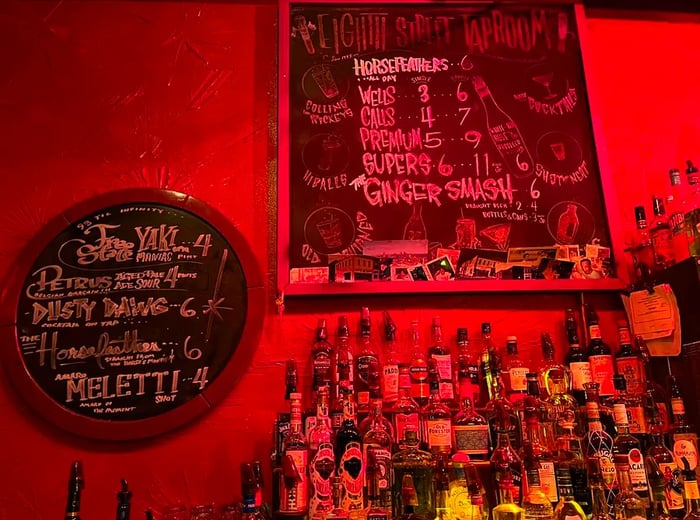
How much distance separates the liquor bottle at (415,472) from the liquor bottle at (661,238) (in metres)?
1.21

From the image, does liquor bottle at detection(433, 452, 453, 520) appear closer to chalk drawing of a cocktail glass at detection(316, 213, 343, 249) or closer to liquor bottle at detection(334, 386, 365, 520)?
liquor bottle at detection(334, 386, 365, 520)

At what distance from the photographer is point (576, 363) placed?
2225mm

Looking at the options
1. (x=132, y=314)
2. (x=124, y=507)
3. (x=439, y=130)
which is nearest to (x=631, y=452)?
(x=439, y=130)

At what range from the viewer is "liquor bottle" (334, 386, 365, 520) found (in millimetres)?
1831

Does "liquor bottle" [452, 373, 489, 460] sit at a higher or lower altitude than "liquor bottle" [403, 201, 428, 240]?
lower

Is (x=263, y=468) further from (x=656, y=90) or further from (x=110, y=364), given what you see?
(x=656, y=90)

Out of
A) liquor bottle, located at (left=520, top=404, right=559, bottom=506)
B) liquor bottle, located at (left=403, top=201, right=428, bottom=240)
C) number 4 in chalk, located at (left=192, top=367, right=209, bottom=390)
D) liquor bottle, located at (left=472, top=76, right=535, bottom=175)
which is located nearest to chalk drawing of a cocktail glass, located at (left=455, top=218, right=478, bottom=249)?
liquor bottle, located at (left=403, top=201, right=428, bottom=240)

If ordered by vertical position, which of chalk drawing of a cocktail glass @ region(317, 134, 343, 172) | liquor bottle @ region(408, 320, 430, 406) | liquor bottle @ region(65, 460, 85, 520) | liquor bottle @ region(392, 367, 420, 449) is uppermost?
chalk drawing of a cocktail glass @ region(317, 134, 343, 172)

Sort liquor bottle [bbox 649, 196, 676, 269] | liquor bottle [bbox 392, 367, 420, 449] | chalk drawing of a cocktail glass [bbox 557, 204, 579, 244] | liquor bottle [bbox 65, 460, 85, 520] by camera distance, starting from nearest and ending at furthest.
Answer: liquor bottle [bbox 65, 460, 85, 520], liquor bottle [bbox 392, 367, 420, 449], liquor bottle [bbox 649, 196, 676, 269], chalk drawing of a cocktail glass [bbox 557, 204, 579, 244]

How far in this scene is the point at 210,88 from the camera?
8.78 ft

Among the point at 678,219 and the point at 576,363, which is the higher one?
the point at 678,219

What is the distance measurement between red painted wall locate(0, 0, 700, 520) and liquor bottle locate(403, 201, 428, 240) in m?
0.26

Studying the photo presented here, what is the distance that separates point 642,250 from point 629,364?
1.66ft

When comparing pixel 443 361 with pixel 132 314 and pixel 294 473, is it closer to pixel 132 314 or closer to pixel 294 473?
pixel 294 473
